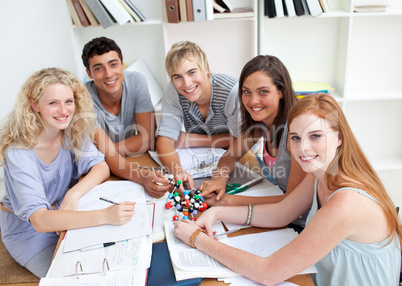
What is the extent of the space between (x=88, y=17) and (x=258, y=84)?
5.83 feet

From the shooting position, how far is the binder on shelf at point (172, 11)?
8.72 feet

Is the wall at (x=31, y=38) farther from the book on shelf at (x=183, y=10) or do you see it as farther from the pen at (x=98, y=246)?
the pen at (x=98, y=246)

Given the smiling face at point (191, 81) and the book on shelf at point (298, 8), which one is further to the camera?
the book on shelf at point (298, 8)

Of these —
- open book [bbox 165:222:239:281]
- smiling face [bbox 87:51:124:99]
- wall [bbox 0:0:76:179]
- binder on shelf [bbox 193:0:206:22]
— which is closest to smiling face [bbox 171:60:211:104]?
smiling face [bbox 87:51:124:99]

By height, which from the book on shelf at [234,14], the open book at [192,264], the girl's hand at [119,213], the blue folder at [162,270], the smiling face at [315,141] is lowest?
the blue folder at [162,270]

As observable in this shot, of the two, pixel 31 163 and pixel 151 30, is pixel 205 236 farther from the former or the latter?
pixel 151 30

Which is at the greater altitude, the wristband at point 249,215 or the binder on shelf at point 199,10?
the binder on shelf at point 199,10

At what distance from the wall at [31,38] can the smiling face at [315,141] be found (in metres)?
2.58

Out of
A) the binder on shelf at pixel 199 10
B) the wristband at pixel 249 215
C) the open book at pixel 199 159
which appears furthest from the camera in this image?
the binder on shelf at pixel 199 10

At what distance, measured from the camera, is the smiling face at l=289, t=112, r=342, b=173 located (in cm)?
114

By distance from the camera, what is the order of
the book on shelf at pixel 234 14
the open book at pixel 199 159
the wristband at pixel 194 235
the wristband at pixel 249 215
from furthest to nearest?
the book on shelf at pixel 234 14 < the open book at pixel 199 159 < the wristband at pixel 249 215 < the wristband at pixel 194 235

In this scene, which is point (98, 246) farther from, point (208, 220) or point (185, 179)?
point (185, 179)

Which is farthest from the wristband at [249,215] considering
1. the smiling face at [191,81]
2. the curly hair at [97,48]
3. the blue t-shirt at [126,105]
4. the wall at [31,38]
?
the wall at [31,38]

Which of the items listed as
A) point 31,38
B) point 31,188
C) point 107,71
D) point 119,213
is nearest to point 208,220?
point 119,213
